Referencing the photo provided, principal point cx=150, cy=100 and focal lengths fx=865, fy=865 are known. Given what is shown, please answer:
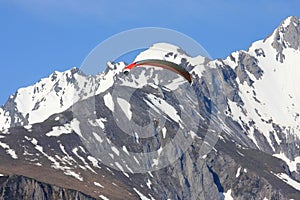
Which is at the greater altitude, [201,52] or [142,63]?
[142,63]

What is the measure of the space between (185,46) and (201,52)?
2031 millimetres

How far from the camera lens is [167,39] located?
98500 millimetres

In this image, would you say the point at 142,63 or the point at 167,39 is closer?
the point at 167,39

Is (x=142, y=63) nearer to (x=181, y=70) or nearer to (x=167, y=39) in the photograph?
(x=181, y=70)

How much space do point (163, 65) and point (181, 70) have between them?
253cm

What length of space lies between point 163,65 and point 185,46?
13306 mm

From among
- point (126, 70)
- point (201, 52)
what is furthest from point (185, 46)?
point (126, 70)

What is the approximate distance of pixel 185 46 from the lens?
9869cm

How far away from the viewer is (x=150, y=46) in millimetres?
99625

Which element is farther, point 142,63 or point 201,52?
point 142,63

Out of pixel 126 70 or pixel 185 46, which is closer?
pixel 185 46

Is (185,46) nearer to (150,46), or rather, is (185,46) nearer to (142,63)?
(150,46)

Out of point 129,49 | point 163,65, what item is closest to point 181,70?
point 163,65

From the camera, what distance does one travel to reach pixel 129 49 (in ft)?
332
